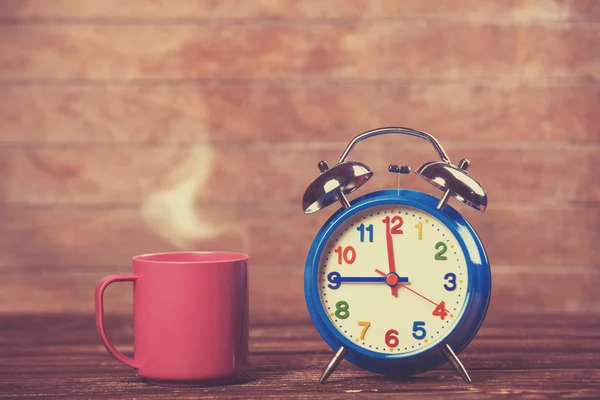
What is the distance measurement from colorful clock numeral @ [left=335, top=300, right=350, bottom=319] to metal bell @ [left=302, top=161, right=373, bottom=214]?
0.11m

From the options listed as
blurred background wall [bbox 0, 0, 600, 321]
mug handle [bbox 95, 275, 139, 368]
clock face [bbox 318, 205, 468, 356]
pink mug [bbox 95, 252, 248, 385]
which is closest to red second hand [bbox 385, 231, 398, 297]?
clock face [bbox 318, 205, 468, 356]

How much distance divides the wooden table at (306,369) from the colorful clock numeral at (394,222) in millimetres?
160

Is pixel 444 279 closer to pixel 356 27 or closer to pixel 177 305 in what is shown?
pixel 177 305

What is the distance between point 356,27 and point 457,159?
350 mm

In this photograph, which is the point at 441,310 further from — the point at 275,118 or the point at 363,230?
the point at 275,118

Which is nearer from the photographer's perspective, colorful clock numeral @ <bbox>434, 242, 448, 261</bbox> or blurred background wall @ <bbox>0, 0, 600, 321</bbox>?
colorful clock numeral @ <bbox>434, 242, 448, 261</bbox>

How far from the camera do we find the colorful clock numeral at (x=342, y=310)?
2.83 feet

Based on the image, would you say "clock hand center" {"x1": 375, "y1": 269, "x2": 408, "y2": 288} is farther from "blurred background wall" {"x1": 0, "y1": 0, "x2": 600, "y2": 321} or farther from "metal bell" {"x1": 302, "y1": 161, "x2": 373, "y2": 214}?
"blurred background wall" {"x1": 0, "y1": 0, "x2": 600, "y2": 321}

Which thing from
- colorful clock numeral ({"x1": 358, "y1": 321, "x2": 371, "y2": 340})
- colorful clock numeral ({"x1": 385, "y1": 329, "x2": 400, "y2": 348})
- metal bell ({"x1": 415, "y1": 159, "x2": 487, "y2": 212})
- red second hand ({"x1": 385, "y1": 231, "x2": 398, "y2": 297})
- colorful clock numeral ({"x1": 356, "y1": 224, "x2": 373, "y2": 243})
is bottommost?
colorful clock numeral ({"x1": 385, "y1": 329, "x2": 400, "y2": 348})

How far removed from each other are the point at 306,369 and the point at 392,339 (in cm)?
13

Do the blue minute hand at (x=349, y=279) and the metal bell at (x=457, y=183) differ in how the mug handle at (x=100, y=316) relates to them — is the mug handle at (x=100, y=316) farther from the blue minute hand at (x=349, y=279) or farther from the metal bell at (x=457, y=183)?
the metal bell at (x=457, y=183)

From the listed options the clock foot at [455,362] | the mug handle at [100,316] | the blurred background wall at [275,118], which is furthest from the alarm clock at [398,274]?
the blurred background wall at [275,118]

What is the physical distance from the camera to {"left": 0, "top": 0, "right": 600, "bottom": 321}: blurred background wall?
1672 mm

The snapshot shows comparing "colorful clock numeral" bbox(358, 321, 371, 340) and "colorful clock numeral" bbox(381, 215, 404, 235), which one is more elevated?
"colorful clock numeral" bbox(381, 215, 404, 235)
